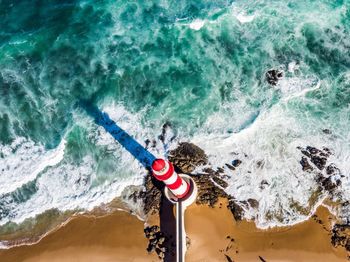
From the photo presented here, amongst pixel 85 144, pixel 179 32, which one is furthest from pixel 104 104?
pixel 179 32

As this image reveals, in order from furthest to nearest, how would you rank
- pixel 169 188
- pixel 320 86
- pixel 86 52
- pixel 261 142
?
pixel 86 52 < pixel 320 86 < pixel 261 142 < pixel 169 188

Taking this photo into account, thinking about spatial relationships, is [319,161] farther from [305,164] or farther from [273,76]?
[273,76]

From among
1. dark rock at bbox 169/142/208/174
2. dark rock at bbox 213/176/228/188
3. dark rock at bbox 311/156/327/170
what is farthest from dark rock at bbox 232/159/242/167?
dark rock at bbox 311/156/327/170

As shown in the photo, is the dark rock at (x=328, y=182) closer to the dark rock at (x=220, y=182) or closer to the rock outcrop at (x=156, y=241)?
the dark rock at (x=220, y=182)

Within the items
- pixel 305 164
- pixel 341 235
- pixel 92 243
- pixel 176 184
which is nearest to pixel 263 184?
pixel 305 164

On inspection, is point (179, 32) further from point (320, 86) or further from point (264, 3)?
point (320, 86)

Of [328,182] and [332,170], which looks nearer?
[328,182]
